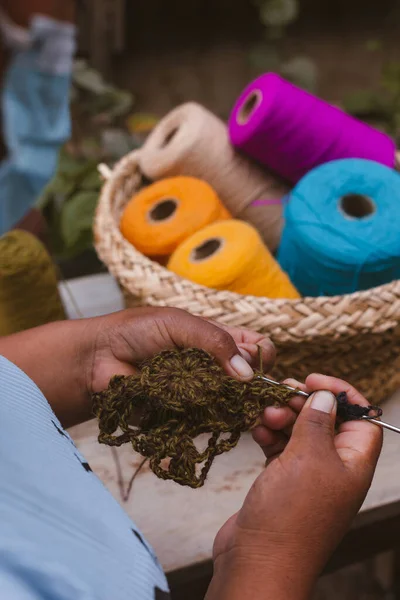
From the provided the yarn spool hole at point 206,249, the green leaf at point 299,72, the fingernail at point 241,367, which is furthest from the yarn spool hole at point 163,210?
the green leaf at point 299,72

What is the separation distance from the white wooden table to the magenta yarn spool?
435mm

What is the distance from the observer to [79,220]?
1.25 metres

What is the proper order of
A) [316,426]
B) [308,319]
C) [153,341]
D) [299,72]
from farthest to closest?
[299,72], [308,319], [153,341], [316,426]

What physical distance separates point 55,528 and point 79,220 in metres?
0.98

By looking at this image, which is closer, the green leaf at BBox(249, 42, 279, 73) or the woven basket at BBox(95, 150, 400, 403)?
the woven basket at BBox(95, 150, 400, 403)

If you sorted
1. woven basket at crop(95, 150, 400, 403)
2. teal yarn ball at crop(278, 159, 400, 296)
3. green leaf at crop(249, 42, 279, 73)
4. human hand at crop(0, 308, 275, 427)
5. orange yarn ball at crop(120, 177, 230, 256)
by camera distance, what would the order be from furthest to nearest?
1. green leaf at crop(249, 42, 279, 73)
2. orange yarn ball at crop(120, 177, 230, 256)
3. teal yarn ball at crop(278, 159, 400, 296)
4. woven basket at crop(95, 150, 400, 403)
5. human hand at crop(0, 308, 275, 427)

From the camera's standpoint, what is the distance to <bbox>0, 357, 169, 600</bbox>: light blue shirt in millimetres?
310

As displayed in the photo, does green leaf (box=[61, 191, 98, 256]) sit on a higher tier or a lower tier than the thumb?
lower

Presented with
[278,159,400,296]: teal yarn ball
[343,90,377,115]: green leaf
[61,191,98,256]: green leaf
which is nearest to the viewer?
[278,159,400,296]: teal yarn ball

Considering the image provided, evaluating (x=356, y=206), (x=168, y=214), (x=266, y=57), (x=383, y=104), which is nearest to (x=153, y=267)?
(x=168, y=214)

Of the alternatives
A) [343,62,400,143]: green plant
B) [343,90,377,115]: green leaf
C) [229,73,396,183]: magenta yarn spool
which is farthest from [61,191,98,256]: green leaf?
[343,90,377,115]: green leaf

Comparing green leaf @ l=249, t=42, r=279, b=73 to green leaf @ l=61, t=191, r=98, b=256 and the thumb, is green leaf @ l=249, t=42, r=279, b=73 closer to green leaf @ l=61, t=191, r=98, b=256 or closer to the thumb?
green leaf @ l=61, t=191, r=98, b=256

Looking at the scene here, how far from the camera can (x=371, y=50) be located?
2990 mm

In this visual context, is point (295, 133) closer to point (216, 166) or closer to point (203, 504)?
point (216, 166)
